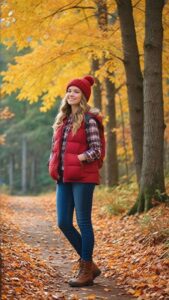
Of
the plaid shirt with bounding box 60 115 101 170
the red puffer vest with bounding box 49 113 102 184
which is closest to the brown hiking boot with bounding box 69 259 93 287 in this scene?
the red puffer vest with bounding box 49 113 102 184

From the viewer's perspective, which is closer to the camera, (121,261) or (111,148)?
(121,261)

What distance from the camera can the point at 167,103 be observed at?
1833 cm

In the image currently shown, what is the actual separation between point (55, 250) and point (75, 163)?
3.30 meters

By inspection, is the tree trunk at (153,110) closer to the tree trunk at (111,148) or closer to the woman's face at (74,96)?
the woman's face at (74,96)

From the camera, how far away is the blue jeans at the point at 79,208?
220 inches

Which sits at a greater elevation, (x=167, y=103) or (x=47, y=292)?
(x=167, y=103)

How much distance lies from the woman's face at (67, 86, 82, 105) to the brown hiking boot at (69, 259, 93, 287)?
75.6 inches

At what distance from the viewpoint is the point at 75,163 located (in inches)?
218

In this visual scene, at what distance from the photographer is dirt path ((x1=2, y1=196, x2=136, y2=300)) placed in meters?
5.57

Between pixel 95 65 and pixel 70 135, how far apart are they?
34.5ft

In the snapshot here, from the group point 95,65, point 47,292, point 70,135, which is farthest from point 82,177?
point 95,65

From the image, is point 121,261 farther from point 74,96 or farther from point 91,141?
point 74,96

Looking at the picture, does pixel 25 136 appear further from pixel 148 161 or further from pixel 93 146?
pixel 93 146

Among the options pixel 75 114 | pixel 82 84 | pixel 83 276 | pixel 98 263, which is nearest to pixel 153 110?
pixel 98 263
